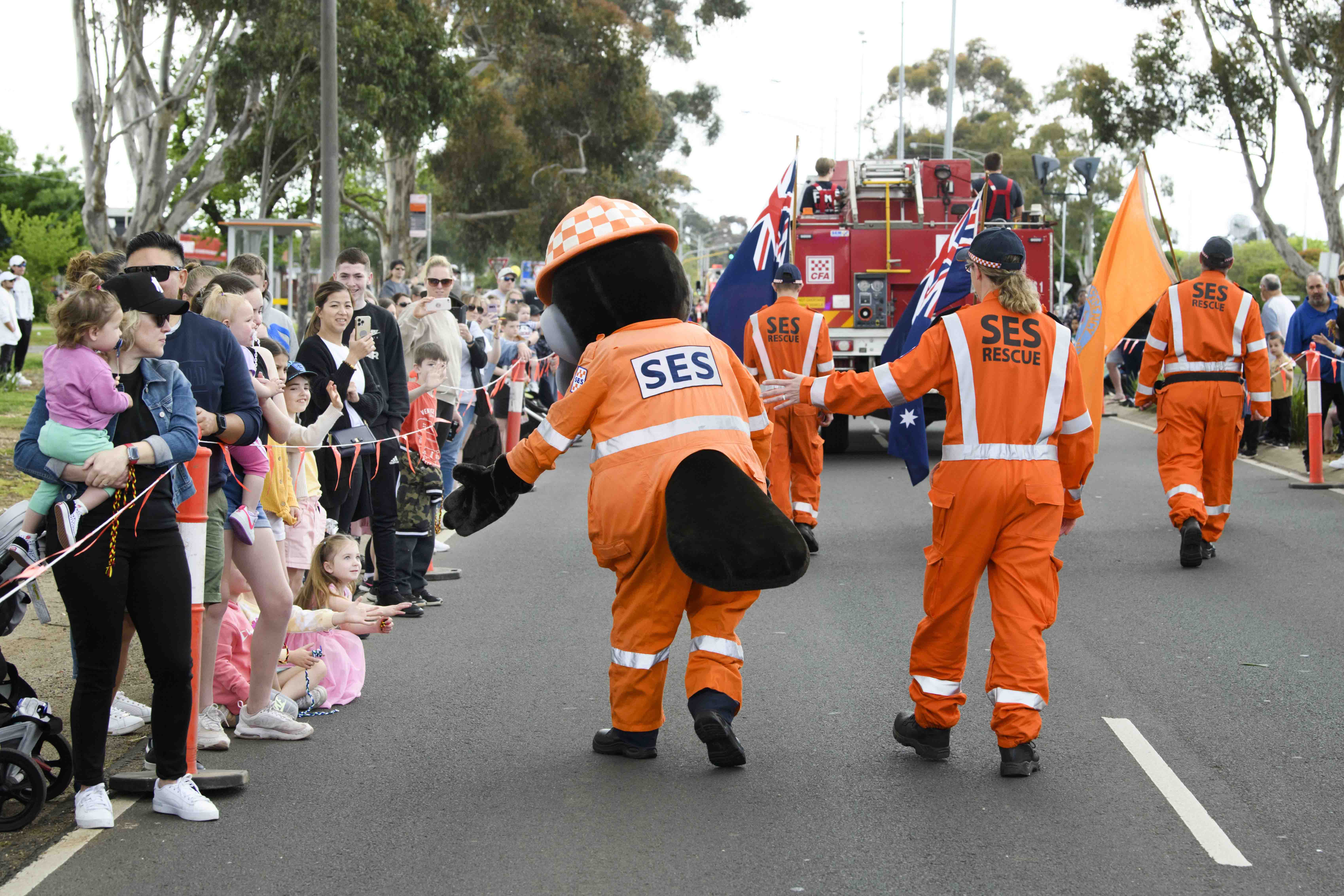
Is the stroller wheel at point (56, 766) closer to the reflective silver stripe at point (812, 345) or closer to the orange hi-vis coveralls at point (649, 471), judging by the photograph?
the orange hi-vis coveralls at point (649, 471)

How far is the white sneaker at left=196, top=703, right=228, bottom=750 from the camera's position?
17.9 feet

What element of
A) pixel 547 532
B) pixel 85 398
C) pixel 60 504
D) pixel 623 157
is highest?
pixel 623 157

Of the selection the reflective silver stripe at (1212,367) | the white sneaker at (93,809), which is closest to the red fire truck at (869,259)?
the reflective silver stripe at (1212,367)

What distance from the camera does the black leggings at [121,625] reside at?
4484 millimetres

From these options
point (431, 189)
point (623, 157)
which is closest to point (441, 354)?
point (623, 157)

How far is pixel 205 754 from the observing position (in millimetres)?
5465

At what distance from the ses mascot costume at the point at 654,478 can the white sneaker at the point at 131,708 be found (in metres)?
1.54

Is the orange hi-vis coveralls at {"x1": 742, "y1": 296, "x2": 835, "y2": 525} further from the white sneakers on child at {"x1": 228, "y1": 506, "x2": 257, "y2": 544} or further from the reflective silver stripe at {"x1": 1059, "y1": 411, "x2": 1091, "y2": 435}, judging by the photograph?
the white sneakers on child at {"x1": 228, "y1": 506, "x2": 257, "y2": 544}

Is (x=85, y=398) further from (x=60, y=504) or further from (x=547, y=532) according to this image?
(x=547, y=532)

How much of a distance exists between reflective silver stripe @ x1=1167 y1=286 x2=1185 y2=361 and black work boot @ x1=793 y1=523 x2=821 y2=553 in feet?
8.56

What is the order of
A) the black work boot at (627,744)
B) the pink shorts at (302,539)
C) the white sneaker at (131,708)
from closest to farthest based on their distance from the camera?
1. the black work boot at (627,744)
2. the white sneaker at (131,708)
3. the pink shorts at (302,539)

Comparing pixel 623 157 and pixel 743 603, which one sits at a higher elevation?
pixel 623 157

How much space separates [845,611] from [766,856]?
3.72m

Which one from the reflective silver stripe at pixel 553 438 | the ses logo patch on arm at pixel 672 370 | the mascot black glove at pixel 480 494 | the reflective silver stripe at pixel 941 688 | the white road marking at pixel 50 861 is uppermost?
the ses logo patch on arm at pixel 672 370
